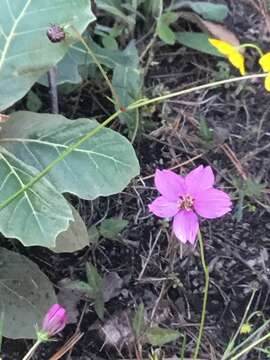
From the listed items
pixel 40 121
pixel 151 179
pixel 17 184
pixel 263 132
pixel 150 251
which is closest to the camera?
pixel 17 184

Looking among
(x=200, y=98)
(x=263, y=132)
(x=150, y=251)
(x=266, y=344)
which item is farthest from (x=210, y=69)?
(x=266, y=344)

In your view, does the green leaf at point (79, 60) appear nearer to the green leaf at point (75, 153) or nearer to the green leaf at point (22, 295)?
the green leaf at point (75, 153)

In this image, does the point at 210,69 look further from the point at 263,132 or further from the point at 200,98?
the point at 263,132

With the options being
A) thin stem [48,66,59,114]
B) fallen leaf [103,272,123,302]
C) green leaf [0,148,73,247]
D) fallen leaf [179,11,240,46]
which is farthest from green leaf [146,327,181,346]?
fallen leaf [179,11,240,46]

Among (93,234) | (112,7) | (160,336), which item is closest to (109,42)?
(112,7)

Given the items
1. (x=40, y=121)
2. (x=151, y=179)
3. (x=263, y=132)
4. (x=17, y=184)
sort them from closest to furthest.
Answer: (x=17, y=184), (x=40, y=121), (x=151, y=179), (x=263, y=132)

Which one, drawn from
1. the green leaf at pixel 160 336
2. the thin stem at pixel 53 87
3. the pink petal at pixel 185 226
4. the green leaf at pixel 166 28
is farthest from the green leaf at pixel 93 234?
the green leaf at pixel 166 28
